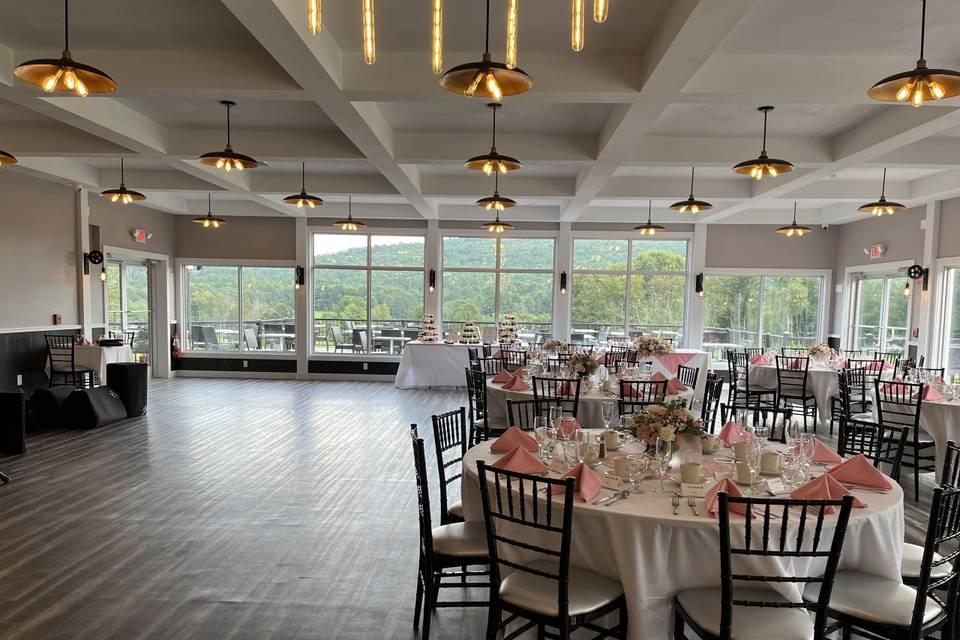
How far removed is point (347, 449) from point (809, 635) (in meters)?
5.17

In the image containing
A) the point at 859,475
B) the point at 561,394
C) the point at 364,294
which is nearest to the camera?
the point at 859,475

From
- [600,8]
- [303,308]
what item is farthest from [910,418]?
[303,308]

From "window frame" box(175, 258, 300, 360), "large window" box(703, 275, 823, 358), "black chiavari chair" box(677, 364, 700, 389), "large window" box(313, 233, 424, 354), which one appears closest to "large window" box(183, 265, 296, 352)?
"window frame" box(175, 258, 300, 360)

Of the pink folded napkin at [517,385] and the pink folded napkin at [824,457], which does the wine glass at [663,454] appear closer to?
the pink folded napkin at [824,457]

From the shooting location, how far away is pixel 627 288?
12609mm

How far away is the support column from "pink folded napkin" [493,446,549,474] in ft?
33.3

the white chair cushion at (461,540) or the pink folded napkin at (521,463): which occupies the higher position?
the pink folded napkin at (521,463)

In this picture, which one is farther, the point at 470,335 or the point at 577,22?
the point at 470,335

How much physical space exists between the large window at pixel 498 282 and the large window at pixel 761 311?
3509 mm

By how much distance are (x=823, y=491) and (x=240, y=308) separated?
1236 cm

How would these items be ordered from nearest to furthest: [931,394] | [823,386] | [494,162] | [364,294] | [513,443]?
A: [513,443] → [494,162] → [931,394] → [823,386] → [364,294]

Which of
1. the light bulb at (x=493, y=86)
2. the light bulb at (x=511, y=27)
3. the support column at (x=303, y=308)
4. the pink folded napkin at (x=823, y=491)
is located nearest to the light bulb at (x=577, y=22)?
the light bulb at (x=511, y=27)

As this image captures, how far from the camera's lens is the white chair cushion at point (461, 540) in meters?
2.83

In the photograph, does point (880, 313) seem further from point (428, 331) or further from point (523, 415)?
point (523, 415)
